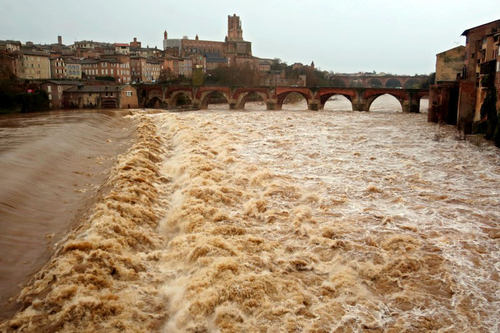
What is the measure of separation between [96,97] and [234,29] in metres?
69.0

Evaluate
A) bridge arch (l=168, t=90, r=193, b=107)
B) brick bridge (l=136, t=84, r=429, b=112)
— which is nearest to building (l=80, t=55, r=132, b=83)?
bridge arch (l=168, t=90, r=193, b=107)

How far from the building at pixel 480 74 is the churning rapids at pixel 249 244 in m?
9.79

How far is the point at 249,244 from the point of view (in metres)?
8.77

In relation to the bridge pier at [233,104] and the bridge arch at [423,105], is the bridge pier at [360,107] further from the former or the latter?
the bridge pier at [233,104]

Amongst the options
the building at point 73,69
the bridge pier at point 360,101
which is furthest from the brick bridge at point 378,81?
the bridge pier at point 360,101

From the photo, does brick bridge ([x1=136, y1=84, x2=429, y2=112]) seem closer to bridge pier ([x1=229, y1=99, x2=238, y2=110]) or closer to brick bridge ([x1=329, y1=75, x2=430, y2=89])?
bridge pier ([x1=229, y1=99, x2=238, y2=110])

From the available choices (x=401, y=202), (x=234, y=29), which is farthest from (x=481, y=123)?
(x=234, y=29)

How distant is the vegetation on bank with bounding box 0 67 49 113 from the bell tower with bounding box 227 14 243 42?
7146 cm

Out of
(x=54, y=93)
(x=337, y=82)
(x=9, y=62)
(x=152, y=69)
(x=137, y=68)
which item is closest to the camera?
(x=54, y=93)

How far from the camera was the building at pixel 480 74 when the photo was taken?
24.3 m

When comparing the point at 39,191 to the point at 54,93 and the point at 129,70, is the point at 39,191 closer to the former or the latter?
the point at 54,93

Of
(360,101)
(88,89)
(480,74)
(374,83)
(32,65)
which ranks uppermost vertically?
(374,83)

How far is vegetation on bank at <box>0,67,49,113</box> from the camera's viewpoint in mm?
42000

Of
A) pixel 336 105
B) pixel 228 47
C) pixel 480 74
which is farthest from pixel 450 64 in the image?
pixel 228 47
